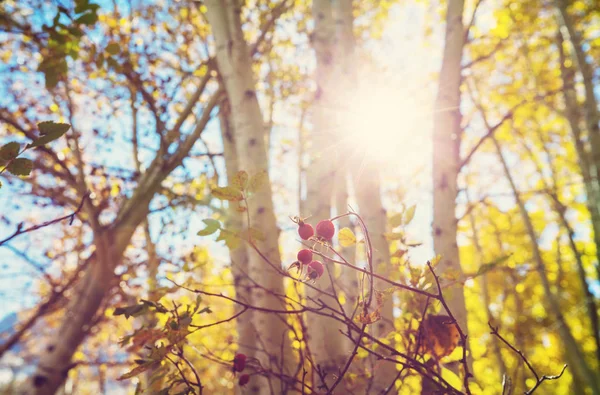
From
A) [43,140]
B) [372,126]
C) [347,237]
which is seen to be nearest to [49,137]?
[43,140]

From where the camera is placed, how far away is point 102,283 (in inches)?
87.4

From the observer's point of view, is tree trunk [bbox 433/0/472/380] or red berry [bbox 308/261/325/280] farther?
tree trunk [bbox 433/0/472/380]

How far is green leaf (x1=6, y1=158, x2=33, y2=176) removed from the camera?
0.82 meters

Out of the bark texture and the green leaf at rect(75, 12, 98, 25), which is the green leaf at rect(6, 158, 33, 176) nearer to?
the green leaf at rect(75, 12, 98, 25)

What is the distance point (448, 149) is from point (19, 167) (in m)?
1.83

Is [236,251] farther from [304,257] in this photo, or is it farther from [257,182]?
[304,257]

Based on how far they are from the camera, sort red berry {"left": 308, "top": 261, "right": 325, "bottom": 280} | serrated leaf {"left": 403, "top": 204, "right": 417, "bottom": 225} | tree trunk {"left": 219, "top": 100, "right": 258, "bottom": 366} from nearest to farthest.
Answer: red berry {"left": 308, "top": 261, "right": 325, "bottom": 280}, serrated leaf {"left": 403, "top": 204, "right": 417, "bottom": 225}, tree trunk {"left": 219, "top": 100, "right": 258, "bottom": 366}

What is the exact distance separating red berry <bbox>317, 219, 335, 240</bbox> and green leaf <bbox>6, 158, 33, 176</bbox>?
700 millimetres

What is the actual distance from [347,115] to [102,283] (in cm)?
190

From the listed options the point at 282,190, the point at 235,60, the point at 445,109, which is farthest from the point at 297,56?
the point at 445,109

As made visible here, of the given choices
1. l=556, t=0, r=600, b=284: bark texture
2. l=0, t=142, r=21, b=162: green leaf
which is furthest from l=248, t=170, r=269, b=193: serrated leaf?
l=556, t=0, r=600, b=284: bark texture

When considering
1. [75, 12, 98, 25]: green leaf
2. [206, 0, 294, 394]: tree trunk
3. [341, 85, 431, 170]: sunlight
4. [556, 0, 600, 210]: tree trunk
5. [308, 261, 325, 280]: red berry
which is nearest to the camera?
[308, 261, 325, 280]: red berry

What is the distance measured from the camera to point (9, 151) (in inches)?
31.8

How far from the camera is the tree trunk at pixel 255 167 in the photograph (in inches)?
66.1
